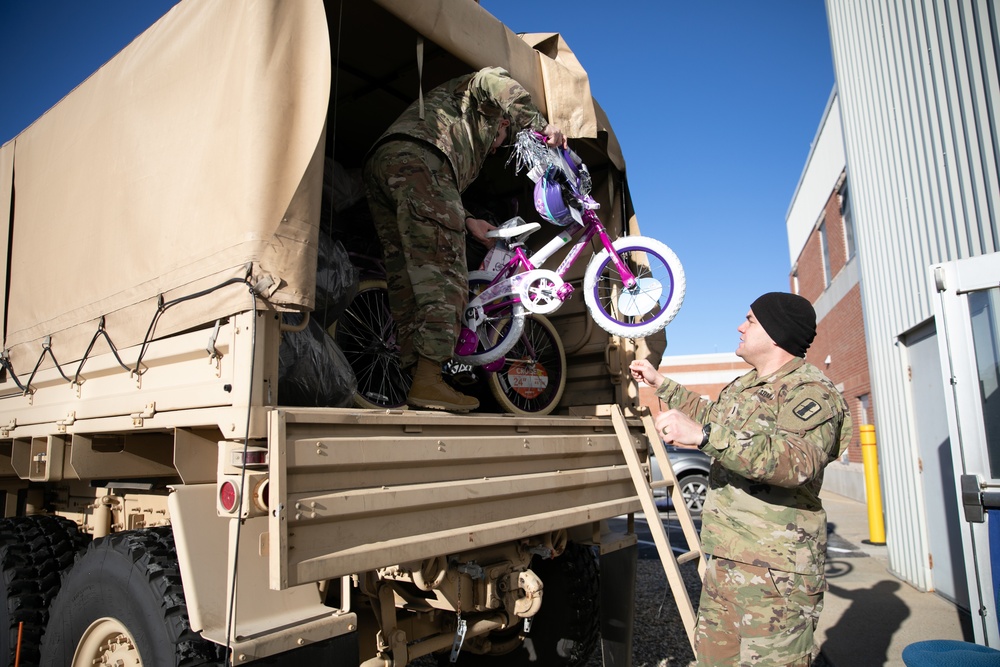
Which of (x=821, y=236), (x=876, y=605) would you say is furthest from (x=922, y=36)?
(x=821, y=236)

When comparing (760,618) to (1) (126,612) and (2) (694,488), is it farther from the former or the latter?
(2) (694,488)

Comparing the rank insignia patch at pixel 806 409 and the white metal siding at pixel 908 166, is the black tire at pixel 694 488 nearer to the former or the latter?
the white metal siding at pixel 908 166

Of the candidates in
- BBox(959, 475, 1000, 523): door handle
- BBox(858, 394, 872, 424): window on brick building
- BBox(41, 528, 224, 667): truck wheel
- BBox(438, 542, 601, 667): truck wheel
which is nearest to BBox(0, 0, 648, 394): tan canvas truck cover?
BBox(41, 528, 224, 667): truck wheel

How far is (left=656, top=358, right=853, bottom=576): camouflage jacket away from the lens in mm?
2238

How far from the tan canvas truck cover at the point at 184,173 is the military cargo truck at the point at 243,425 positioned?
11 mm

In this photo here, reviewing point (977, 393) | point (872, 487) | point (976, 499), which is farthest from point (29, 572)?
point (872, 487)

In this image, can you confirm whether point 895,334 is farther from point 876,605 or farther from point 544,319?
point 544,319

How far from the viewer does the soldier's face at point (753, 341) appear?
8.84 feet

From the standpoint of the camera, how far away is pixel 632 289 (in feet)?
14.1

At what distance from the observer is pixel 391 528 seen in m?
2.14

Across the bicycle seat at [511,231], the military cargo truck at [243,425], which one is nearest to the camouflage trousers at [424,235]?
the military cargo truck at [243,425]

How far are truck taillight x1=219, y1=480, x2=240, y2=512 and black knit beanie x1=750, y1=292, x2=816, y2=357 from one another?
6.54ft

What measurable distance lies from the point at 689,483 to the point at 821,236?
1123 cm

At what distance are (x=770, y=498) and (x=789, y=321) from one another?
673mm
